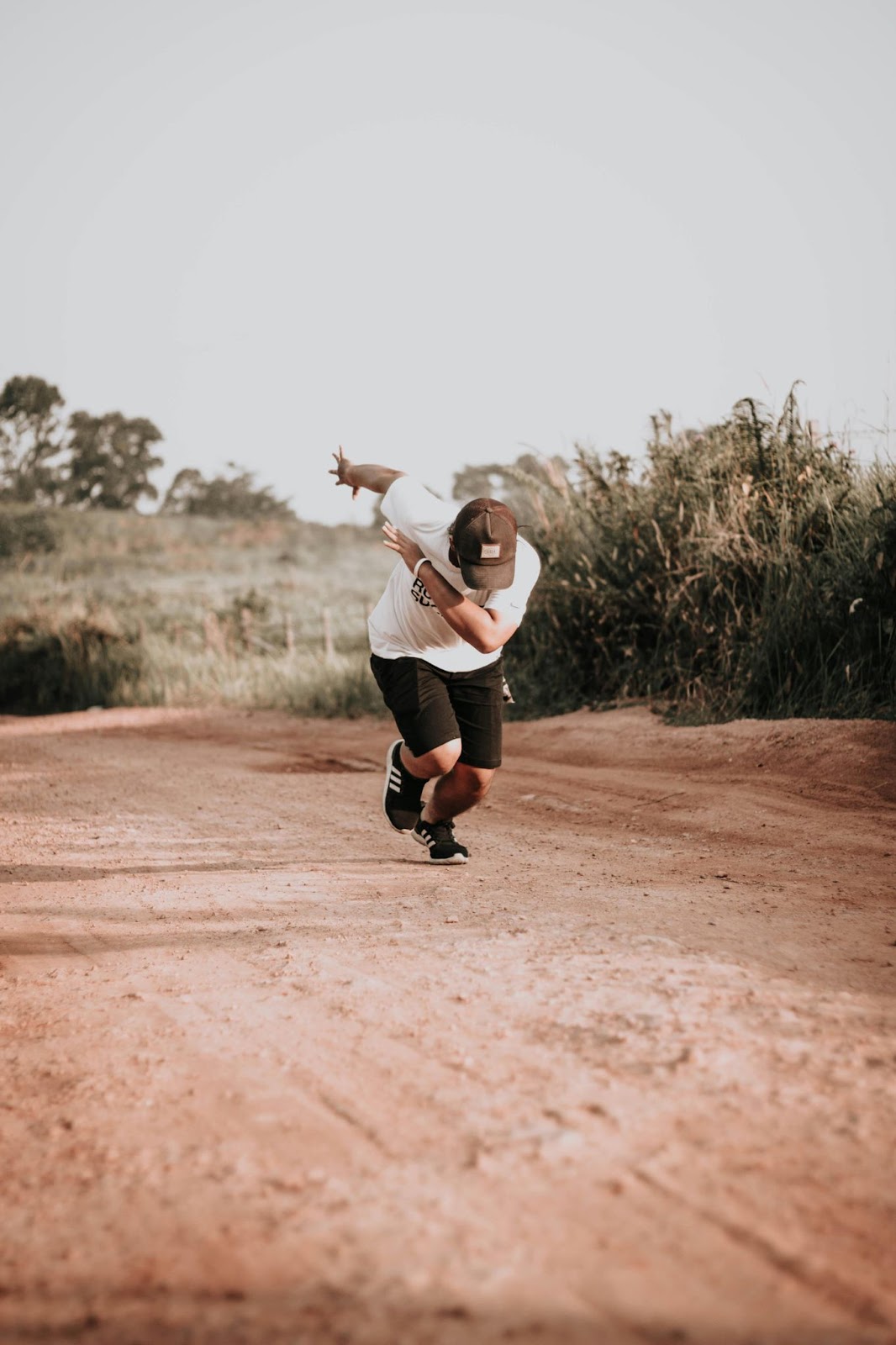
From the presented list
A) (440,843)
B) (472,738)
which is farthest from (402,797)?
(472,738)

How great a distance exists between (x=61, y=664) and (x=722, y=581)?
13917 mm

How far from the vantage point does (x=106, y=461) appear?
186 ft

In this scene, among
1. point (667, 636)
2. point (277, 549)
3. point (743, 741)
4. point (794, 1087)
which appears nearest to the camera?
point (794, 1087)

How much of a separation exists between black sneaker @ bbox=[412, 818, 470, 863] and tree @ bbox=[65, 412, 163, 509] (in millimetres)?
53976

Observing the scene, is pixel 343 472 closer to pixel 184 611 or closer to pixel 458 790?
pixel 458 790

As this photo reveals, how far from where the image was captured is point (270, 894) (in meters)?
5.26

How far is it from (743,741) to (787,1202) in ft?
20.4

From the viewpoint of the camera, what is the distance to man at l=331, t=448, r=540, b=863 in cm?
505

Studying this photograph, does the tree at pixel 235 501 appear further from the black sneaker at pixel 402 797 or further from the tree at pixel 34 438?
the black sneaker at pixel 402 797

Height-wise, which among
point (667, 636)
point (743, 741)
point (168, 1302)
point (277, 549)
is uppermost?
point (277, 549)

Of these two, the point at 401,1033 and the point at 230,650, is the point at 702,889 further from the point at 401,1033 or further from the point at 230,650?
the point at 230,650

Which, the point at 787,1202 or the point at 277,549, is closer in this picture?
the point at 787,1202

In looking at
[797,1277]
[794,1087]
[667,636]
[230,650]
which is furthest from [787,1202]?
[230,650]

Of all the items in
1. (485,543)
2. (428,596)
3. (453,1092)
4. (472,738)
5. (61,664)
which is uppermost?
(485,543)
